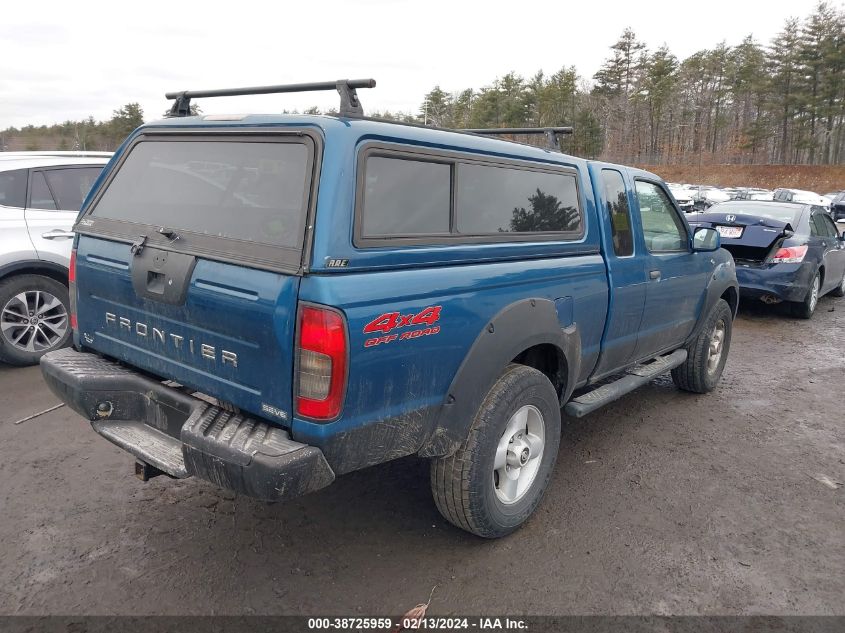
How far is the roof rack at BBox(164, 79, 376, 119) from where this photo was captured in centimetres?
273

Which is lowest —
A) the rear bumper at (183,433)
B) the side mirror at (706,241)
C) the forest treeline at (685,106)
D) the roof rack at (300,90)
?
the rear bumper at (183,433)

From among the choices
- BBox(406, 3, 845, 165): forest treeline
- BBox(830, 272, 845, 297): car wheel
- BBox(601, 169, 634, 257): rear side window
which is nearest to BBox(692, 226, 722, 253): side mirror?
BBox(601, 169, 634, 257): rear side window

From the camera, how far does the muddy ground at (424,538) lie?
9.25 ft

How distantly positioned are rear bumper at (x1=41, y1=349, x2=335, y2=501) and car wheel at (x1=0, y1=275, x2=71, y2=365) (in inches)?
111

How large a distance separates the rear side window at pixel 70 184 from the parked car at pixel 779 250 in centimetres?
753

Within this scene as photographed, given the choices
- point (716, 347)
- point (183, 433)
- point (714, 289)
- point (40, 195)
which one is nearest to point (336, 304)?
point (183, 433)

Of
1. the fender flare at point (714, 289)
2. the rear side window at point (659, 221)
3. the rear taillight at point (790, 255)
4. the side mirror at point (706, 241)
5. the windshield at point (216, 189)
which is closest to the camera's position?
the windshield at point (216, 189)

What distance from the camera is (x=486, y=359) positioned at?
2.94 meters

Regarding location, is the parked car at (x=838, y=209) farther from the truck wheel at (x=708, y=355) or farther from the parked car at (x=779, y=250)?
the truck wheel at (x=708, y=355)

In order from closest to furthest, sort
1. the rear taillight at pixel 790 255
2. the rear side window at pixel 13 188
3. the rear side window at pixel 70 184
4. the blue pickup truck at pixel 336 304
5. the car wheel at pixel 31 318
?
1. the blue pickup truck at pixel 336 304
2. the car wheel at pixel 31 318
3. the rear side window at pixel 13 188
4. the rear side window at pixel 70 184
5. the rear taillight at pixel 790 255

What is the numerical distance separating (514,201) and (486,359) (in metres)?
0.93

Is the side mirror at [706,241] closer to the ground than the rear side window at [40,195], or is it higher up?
closer to the ground

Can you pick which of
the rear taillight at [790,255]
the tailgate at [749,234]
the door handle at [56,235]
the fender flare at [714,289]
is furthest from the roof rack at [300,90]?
the rear taillight at [790,255]

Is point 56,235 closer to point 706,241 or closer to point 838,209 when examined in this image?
point 706,241
